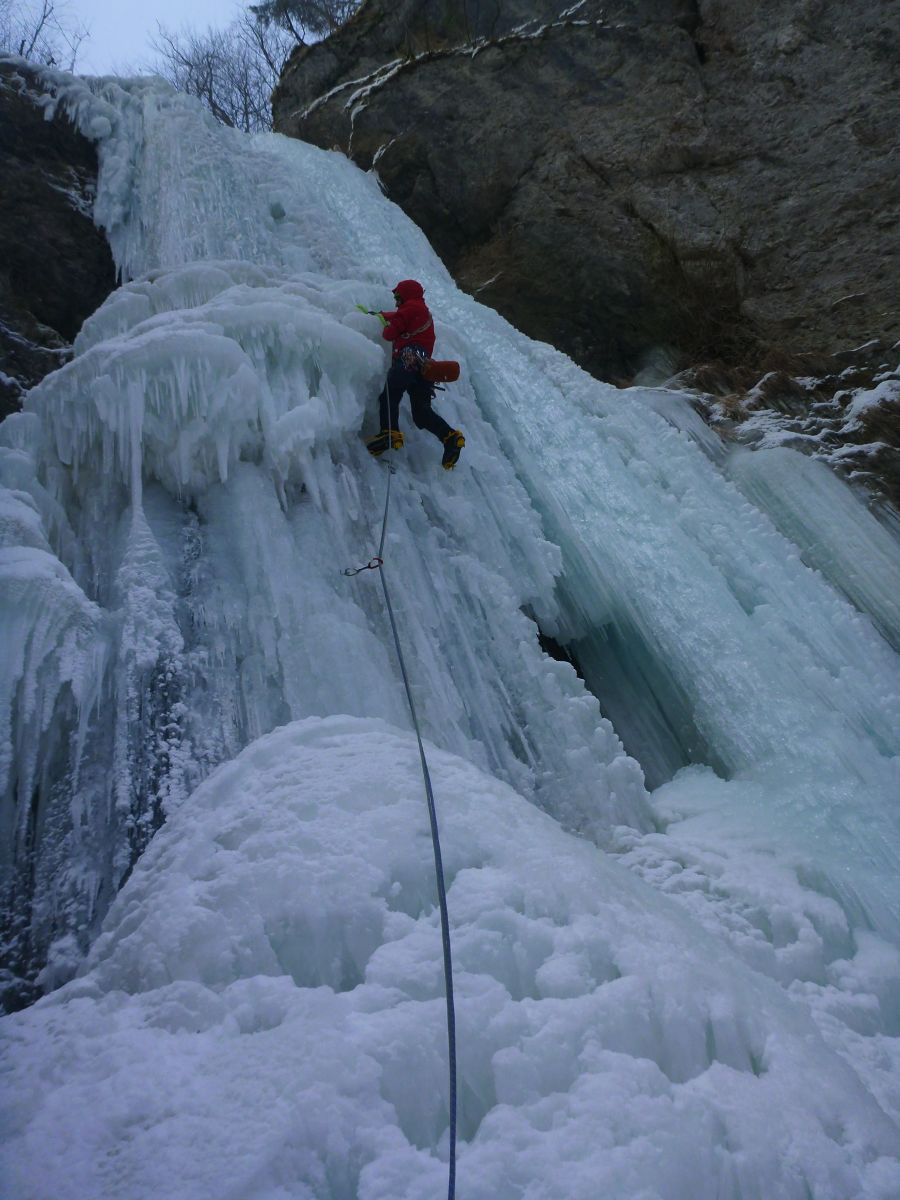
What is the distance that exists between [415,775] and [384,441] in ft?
7.33

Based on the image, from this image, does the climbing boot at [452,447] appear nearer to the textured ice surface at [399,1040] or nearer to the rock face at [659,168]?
the textured ice surface at [399,1040]

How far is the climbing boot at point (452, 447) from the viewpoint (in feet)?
12.9

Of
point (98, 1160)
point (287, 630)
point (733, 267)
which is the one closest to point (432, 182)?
point (733, 267)

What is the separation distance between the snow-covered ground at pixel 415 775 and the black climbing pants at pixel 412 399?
91 millimetres

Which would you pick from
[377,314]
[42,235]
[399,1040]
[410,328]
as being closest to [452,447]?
[410,328]

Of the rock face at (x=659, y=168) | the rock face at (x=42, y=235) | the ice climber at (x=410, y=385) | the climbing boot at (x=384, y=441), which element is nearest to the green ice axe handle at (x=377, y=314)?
the ice climber at (x=410, y=385)

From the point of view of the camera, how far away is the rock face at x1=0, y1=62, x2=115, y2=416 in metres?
5.42

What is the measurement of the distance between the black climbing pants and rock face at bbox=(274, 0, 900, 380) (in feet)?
14.3

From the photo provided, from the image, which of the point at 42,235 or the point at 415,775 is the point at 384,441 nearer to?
the point at 415,775

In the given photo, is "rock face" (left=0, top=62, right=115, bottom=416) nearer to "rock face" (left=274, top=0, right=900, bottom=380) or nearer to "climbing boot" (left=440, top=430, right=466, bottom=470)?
"climbing boot" (left=440, top=430, right=466, bottom=470)

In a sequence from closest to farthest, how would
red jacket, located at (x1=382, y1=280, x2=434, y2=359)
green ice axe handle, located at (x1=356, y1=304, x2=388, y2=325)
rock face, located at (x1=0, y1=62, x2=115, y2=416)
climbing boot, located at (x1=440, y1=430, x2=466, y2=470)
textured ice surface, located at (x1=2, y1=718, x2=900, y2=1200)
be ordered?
textured ice surface, located at (x1=2, y1=718, x2=900, y2=1200) → climbing boot, located at (x1=440, y1=430, x2=466, y2=470) → red jacket, located at (x1=382, y1=280, x2=434, y2=359) → green ice axe handle, located at (x1=356, y1=304, x2=388, y2=325) → rock face, located at (x1=0, y1=62, x2=115, y2=416)

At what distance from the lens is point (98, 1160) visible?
47.3 inches

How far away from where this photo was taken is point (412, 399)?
13.2 ft

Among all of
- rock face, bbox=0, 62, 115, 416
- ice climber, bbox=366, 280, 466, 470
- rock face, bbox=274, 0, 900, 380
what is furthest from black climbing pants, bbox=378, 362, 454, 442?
rock face, bbox=274, 0, 900, 380
